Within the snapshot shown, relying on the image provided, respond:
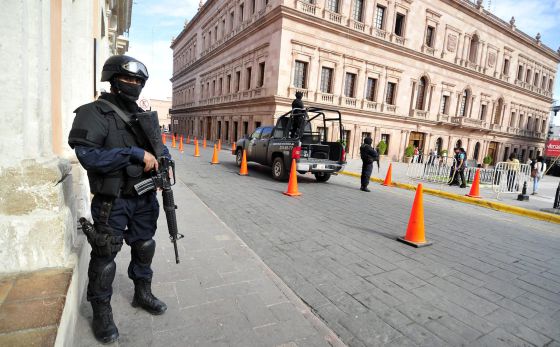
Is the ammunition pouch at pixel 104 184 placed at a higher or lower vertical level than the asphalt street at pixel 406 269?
A: higher

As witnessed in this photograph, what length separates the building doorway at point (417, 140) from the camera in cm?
3001

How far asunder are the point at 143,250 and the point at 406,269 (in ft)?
10.3

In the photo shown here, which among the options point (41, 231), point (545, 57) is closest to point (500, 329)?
point (41, 231)

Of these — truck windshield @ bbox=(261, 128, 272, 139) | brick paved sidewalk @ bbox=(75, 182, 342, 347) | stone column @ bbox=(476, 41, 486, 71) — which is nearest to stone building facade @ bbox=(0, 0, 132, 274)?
brick paved sidewalk @ bbox=(75, 182, 342, 347)

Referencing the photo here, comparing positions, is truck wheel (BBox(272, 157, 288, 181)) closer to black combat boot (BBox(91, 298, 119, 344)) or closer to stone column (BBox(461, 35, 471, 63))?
black combat boot (BBox(91, 298, 119, 344))

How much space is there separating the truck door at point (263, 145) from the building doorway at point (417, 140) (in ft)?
75.0

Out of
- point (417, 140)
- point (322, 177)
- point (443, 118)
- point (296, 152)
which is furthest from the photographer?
point (443, 118)

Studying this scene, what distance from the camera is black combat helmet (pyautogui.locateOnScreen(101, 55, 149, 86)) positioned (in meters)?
2.18

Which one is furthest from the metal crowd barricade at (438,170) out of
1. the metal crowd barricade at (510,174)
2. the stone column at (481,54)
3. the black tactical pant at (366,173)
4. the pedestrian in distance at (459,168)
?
the stone column at (481,54)

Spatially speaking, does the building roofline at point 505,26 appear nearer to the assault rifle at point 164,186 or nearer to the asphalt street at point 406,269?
the asphalt street at point 406,269

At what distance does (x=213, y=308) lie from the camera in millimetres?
2623

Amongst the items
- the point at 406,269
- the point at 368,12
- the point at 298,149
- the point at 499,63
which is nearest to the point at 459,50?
the point at 499,63

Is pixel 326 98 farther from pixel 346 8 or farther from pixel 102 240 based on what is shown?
pixel 102 240

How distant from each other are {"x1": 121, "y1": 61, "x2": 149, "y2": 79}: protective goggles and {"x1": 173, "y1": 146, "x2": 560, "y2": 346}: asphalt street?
249cm
